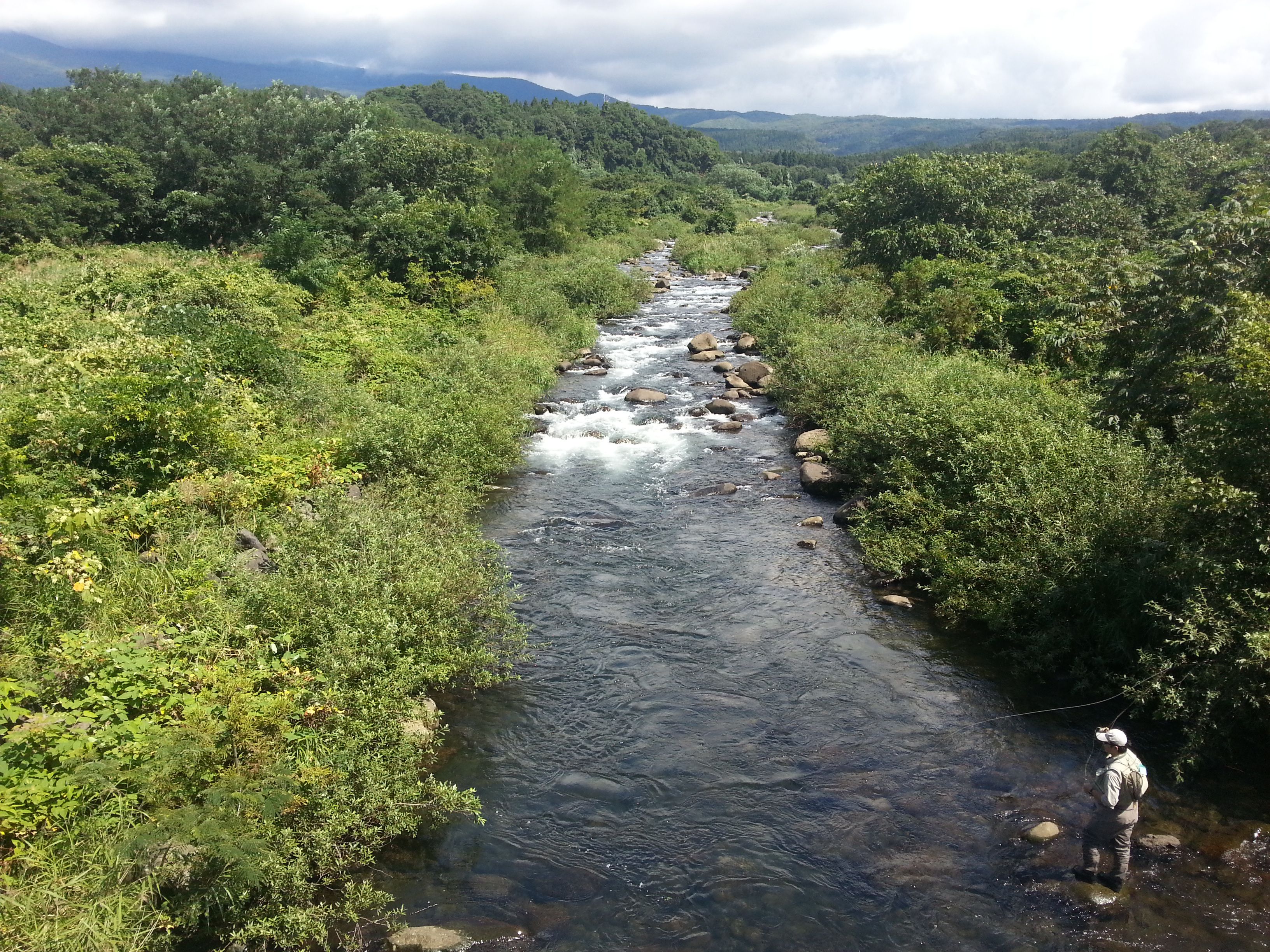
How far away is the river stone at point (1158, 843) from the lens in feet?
28.2

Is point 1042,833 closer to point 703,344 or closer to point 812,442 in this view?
point 812,442

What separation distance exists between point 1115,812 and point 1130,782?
1.13 ft

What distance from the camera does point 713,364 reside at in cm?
2942

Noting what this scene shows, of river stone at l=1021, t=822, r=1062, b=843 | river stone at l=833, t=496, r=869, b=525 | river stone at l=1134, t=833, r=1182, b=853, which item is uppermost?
river stone at l=833, t=496, r=869, b=525

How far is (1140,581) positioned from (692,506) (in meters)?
9.28

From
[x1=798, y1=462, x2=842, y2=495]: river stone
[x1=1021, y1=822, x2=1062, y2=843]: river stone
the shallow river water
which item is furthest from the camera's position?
[x1=798, y1=462, x2=842, y2=495]: river stone

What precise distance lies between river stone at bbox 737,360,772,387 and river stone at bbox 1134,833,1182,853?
64.2 ft

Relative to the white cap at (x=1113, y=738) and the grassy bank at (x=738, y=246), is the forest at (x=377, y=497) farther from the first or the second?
the grassy bank at (x=738, y=246)

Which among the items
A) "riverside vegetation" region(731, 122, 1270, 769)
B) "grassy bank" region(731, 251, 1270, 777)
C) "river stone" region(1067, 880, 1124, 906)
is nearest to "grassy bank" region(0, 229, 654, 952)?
"river stone" region(1067, 880, 1124, 906)

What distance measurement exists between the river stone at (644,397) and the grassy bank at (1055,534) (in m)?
6.32

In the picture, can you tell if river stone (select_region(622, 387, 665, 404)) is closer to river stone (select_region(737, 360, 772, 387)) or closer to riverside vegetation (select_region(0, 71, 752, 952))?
riverside vegetation (select_region(0, 71, 752, 952))

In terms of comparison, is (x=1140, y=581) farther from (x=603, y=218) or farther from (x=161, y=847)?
(x=603, y=218)

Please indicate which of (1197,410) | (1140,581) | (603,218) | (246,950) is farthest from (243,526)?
(603,218)

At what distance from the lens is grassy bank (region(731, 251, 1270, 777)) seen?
9.62 m
